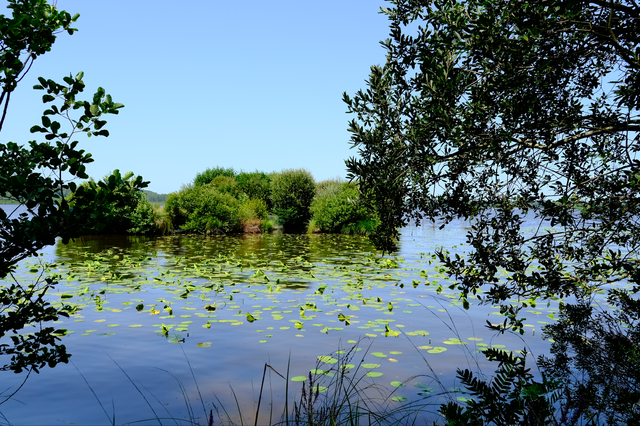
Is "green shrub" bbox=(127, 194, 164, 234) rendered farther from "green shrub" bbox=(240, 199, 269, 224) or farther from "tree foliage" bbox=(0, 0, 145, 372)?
"tree foliage" bbox=(0, 0, 145, 372)

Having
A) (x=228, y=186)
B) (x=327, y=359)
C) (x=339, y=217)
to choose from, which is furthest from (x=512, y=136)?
(x=228, y=186)

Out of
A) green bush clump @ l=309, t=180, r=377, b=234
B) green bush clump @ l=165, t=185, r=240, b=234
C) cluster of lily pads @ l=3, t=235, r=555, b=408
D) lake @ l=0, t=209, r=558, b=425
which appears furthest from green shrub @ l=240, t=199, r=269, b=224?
lake @ l=0, t=209, r=558, b=425

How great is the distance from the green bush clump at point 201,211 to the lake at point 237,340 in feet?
46.0

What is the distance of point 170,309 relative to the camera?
7.35 metres

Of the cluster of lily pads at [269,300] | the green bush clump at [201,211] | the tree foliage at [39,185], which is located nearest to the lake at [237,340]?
the cluster of lily pads at [269,300]

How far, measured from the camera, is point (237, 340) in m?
6.03

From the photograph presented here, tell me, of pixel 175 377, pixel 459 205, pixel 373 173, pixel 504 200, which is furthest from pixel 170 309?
pixel 504 200

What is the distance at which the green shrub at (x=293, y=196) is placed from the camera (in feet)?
113

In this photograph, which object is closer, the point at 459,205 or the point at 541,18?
the point at 541,18

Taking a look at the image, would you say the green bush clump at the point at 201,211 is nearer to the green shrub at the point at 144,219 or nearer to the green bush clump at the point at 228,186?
the green shrub at the point at 144,219

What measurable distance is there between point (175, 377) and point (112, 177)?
2.62 metres

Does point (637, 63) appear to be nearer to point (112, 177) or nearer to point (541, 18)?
point (541, 18)

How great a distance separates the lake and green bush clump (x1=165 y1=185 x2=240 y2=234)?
552 inches

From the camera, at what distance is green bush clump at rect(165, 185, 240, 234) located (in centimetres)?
2583
